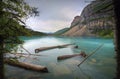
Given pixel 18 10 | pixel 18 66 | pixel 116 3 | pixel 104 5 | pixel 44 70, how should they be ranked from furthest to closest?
1. pixel 18 66
2. pixel 44 70
3. pixel 18 10
4. pixel 104 5
5. pixel 116 3

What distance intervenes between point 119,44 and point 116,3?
79.1 inches

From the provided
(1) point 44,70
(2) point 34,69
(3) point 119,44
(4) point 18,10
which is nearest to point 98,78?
(1) point 44,70

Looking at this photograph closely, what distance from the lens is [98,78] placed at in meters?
13.9

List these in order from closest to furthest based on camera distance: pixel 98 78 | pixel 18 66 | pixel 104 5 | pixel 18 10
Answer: pixel 104 5 < pixel 18 10 < pixel 98 78 < pixel 18 66

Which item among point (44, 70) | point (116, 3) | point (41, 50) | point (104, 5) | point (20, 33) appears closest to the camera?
point (116, 3)

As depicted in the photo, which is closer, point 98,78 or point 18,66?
point 98,78

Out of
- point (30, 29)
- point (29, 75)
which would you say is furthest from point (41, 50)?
point (30, 29)

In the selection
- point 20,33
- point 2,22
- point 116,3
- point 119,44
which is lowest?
point 119,44

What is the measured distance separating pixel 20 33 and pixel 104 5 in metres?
5.51

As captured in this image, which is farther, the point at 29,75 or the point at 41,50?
the point at 41,50

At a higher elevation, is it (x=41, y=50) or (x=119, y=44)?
(x=119, y=44)

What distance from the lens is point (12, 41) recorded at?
8492 millimetres

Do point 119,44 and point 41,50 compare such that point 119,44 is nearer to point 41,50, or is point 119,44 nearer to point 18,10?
point 18,10

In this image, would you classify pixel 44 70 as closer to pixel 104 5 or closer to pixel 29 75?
pixel 29 75
